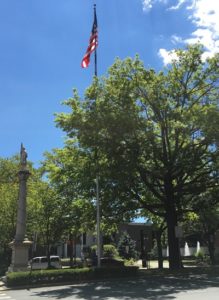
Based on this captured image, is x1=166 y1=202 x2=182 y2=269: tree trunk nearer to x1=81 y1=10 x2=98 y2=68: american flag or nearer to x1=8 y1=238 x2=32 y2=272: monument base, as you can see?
x1=8 y1=238 x2=32 y2=272: monument base

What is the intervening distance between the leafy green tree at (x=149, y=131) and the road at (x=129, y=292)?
8141 millimetres

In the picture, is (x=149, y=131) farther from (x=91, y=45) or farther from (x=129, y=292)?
(x=129, y=292)

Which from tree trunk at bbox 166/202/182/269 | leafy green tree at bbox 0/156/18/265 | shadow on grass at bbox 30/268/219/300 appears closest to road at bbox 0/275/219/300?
shadow on grass at bbox 30/268/219/300

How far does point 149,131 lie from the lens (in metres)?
28.0

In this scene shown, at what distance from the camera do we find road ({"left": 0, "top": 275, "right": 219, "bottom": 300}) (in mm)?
17352

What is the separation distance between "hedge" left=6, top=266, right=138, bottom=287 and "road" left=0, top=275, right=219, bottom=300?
3.59 feet

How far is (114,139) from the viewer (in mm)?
27750

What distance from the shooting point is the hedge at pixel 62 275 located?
77.3 feet

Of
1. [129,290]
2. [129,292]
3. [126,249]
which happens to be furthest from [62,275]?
[126,249]

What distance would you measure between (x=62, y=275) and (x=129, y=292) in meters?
6.82

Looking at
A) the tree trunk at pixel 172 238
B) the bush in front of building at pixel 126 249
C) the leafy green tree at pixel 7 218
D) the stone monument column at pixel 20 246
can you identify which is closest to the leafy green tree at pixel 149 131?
the tree trunk at pixel 172 238

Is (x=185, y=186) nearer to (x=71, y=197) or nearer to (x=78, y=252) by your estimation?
(x=71, y=197)

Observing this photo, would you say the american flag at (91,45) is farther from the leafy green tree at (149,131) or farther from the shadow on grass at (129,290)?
the shadow on grass at (129,290)

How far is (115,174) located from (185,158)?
4734mm
